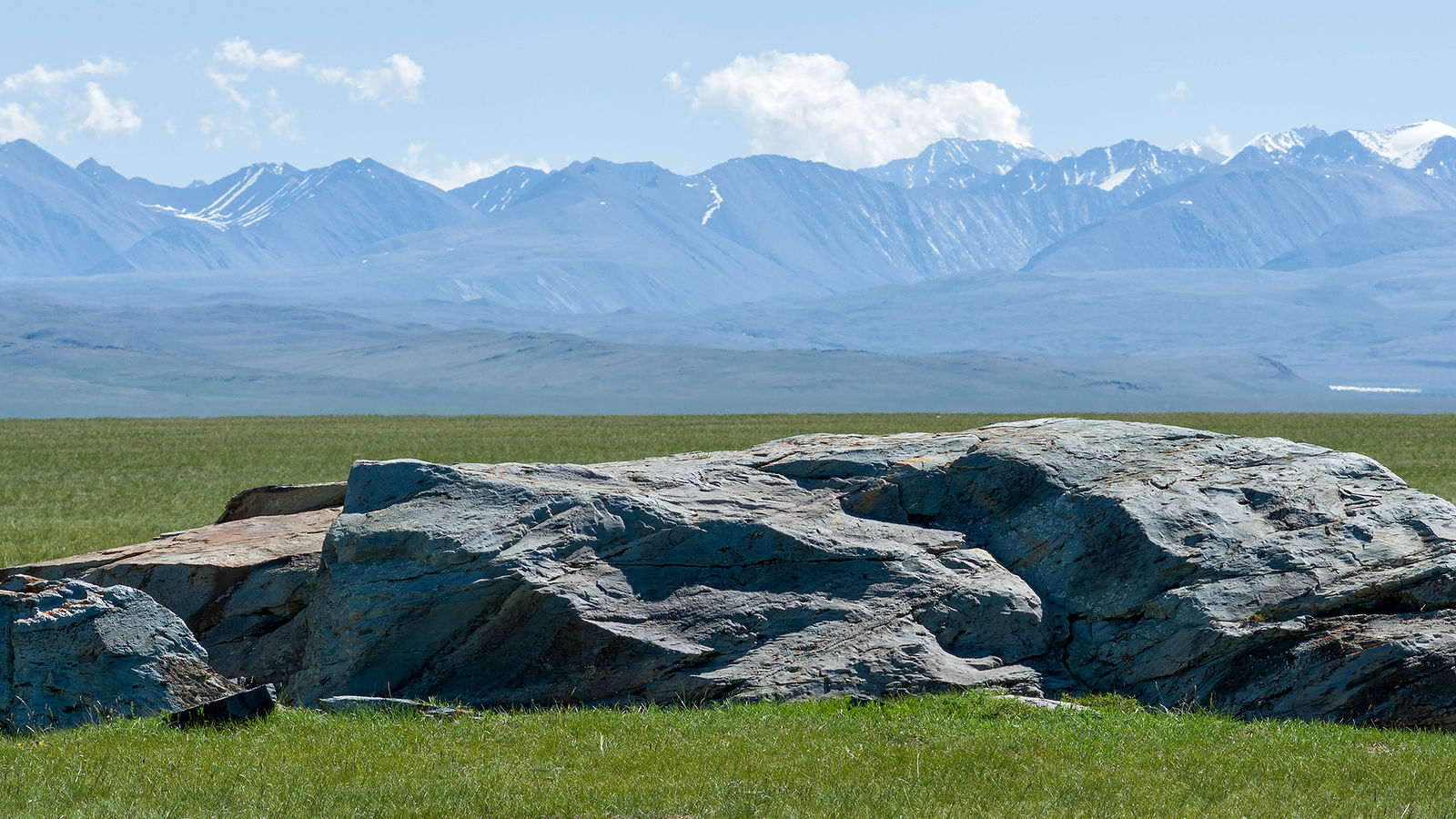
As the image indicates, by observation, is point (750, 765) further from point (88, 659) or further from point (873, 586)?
point (88, 659)

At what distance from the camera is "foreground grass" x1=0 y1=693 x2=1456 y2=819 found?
33.5 feet

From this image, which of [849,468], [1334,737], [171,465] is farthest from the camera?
[171,465]

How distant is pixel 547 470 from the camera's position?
55.9ft

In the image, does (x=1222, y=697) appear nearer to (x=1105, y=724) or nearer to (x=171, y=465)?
(x=1105, y=724)

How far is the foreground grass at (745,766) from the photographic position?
33.5 feet

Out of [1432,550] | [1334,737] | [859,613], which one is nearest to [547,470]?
[859,613]

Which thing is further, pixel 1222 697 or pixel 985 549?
pixel 985 549

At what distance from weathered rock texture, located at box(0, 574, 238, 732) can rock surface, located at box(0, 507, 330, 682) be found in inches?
81.5

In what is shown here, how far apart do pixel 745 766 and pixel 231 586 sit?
8990mm

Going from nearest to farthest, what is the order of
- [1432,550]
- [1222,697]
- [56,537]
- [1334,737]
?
[1334,737], [1222,697], [1432,550], [56,537]

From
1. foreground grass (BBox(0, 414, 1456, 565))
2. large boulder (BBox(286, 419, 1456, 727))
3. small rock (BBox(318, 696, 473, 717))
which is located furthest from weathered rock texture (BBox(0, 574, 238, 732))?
foreground grass (BBox(0, 414, 1456, 565))

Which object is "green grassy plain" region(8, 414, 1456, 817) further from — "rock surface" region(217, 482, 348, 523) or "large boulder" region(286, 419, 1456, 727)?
"rock surface" region(217, 482, 348, 523)

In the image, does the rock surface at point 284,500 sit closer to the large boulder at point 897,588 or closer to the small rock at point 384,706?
the large boulder at point 897,588

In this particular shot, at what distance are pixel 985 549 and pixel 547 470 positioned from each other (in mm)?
5954
